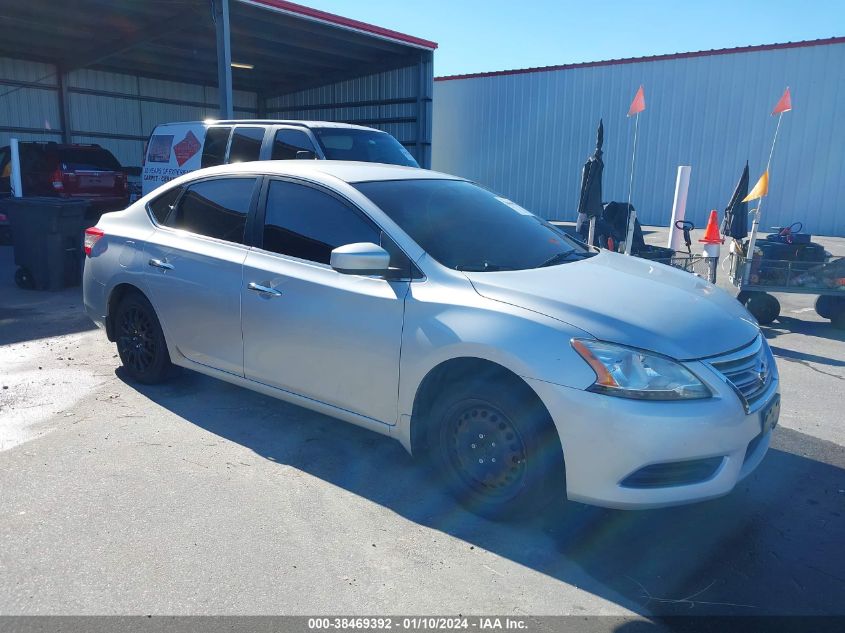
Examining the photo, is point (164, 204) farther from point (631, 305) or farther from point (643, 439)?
point (643, 439)

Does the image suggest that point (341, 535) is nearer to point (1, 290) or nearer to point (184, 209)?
point (184, 209)

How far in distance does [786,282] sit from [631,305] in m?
4.83

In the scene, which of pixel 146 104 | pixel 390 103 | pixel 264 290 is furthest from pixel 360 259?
pixel 146 104

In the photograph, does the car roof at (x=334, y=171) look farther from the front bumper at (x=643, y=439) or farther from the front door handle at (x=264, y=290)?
the front bumper at (x=643, y=439)

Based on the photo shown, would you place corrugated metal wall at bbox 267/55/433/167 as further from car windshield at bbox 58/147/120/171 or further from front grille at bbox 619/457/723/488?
front grille at bbox 619/457/723/488

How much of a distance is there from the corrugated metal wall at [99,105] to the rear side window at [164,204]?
1746 centimetres

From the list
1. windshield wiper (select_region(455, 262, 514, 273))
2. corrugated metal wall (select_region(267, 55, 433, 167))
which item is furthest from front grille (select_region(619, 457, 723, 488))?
corrugated metal wall (select_region(267, 55, 433, 167))

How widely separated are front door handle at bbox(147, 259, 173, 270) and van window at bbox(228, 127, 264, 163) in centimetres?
472

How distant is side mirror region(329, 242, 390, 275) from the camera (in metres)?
3.43

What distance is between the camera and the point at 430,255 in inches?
141

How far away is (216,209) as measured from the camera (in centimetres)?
459

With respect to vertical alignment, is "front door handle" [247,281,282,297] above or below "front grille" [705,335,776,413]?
above

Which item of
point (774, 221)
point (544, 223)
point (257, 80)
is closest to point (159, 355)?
point (544, 223)

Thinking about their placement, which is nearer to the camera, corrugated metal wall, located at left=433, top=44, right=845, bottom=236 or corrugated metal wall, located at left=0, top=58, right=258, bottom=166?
corrugated metal wall, located at left=433, top=44, right=845, bottom=236
